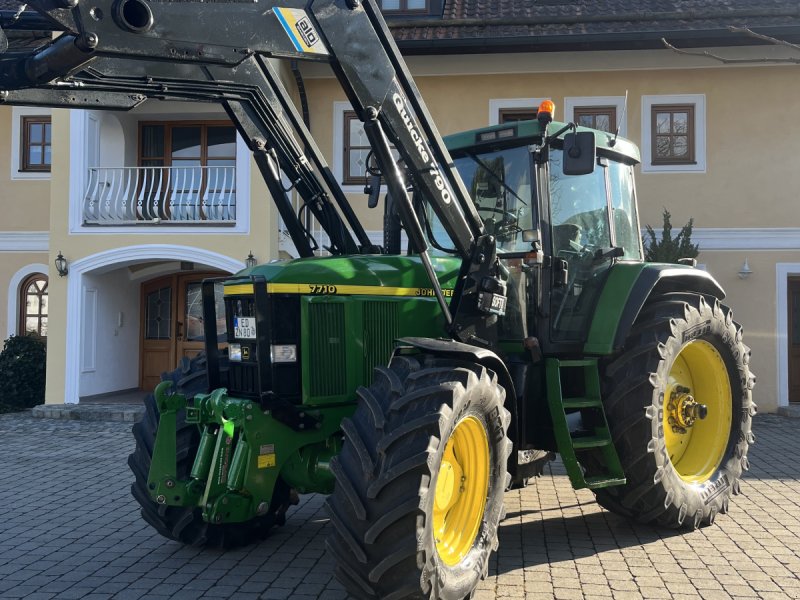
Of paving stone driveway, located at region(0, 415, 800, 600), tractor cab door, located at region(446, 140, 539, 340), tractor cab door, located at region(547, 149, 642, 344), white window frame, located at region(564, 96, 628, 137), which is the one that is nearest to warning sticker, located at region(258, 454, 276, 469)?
paving stone driveway, located at region(0, 415, 800, 600)

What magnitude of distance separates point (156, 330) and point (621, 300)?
1143 centimetres

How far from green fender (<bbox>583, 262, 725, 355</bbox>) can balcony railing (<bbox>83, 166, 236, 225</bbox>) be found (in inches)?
334

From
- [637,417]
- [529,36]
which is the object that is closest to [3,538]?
[637,417]

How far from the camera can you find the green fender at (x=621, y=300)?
208 inches

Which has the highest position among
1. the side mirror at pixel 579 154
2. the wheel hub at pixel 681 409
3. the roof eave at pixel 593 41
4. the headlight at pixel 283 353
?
the roof eave at pixel 593 41

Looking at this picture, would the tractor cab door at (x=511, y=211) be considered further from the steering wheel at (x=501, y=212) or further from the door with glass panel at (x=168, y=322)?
the door with glass panel at (x=168, y=322)

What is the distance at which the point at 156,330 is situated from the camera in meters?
15.1

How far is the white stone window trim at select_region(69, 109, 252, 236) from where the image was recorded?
12797 mm

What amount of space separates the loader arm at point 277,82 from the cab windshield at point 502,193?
472 mm

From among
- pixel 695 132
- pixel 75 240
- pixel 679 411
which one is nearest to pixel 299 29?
pixel 679 411

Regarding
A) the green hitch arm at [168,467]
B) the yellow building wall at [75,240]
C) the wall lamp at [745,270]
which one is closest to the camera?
the green hitch arm at [168,467]

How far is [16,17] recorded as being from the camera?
3994mm

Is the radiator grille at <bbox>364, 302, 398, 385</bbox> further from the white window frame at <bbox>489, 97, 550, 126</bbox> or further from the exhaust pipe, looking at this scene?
the white window frame at <bbox>489, 97, 550, 126</bbox>

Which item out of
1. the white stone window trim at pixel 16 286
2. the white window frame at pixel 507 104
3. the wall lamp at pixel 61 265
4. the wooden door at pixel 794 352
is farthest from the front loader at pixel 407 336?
the white stone window trim at pixel 16 286
